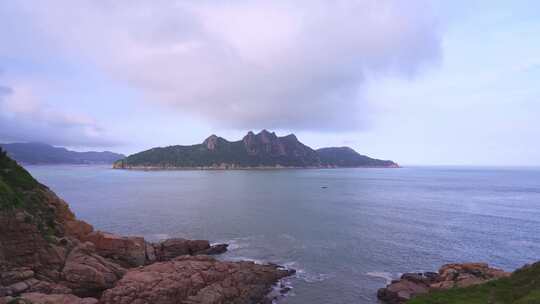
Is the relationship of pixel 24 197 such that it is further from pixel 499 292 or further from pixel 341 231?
pixel 341 231

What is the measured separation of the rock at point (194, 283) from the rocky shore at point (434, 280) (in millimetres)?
13217

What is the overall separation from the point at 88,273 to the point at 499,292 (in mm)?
35837

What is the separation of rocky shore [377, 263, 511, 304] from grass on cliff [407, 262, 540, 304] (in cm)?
706

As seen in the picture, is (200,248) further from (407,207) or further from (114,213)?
(407,207)

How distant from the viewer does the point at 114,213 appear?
81.4 m

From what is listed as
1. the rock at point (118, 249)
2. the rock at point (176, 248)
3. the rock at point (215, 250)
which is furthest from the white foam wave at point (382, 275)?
the rock at point (118, 249)

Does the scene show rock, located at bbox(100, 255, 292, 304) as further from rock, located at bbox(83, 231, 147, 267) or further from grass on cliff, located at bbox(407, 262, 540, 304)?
grass on cliff, located at bbox(407, 262, 540, 304)

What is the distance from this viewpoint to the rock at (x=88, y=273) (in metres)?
30.8

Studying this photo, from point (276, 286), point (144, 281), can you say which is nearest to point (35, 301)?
point (144, 281)

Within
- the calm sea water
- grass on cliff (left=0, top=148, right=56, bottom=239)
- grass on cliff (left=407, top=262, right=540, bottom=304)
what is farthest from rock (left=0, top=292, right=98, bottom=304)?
grass on cliff (left=407, top=262, right=540, bottom=304)

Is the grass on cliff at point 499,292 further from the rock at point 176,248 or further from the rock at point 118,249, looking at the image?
the rock at point 176,248

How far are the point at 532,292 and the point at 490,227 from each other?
5622 centimetres

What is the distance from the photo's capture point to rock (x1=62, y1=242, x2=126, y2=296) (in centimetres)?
3078

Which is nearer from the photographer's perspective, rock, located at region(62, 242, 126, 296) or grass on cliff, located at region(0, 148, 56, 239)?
rock, located at region(62, 242, 126, 296)
